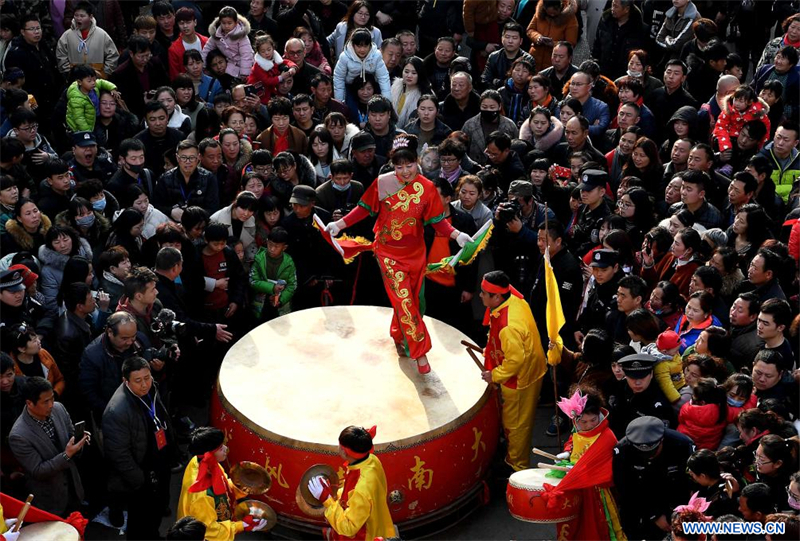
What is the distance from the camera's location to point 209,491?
580 cm

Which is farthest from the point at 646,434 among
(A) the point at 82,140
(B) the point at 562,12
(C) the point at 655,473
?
(B) the point at 562,12

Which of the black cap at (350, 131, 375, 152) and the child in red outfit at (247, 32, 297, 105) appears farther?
the child in red outfit at (247, 32, 297, 105)

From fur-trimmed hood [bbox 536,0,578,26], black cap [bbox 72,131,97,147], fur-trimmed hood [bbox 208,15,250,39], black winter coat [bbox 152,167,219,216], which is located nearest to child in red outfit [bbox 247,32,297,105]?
fur-trimmed hood [bbox 208,15,250,39]

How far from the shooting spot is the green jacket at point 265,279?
27.4 feet

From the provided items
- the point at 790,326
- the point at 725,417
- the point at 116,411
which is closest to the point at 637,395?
the point at 725,417

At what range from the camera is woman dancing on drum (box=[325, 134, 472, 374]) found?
728 centimetres

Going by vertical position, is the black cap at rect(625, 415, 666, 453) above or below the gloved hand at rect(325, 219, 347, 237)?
below

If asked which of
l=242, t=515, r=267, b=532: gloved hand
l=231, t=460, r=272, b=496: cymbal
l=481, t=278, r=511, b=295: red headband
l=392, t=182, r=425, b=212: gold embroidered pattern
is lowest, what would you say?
l=231, t=460, r=272, b=496: cymbal

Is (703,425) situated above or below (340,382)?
above

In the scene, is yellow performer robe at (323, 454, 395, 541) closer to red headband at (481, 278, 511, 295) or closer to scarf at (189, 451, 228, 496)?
scarf at (189, 451, 228, 496)

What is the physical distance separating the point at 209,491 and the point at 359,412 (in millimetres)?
1385

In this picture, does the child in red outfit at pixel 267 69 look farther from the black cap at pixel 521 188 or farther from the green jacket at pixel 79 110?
the black cap at pixel 521 188

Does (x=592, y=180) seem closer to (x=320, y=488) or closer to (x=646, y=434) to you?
(x=646, y=434)

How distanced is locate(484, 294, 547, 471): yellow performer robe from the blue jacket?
317 centimetres
